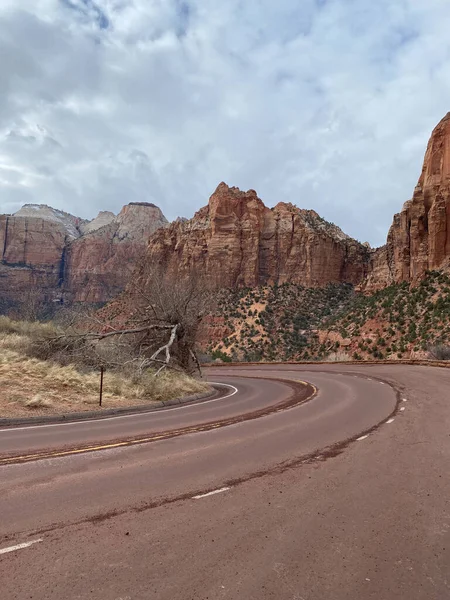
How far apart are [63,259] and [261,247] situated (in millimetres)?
84652

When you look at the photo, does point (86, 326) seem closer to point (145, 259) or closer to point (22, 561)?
point (22, 561)

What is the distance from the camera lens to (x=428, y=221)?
46094mm

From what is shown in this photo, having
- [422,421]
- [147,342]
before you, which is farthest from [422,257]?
[422,421]

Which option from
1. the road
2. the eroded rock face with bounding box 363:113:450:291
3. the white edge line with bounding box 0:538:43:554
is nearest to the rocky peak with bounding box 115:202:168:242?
the eroded rock face with bounding box 363:113:450:291

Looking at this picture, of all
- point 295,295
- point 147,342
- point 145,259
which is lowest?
point 147,342

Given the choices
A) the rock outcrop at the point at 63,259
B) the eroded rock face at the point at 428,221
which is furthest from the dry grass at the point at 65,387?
the rock outcrop at the point at 63,259

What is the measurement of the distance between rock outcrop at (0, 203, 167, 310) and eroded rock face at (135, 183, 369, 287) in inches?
1858

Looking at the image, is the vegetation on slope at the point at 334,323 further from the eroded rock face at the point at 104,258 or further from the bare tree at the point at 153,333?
the eroded rock face at the point at 104,258

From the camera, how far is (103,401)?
14.3m

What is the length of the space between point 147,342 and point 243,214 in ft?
177

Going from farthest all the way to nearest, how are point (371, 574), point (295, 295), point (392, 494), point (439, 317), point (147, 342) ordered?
point (295, 295), point (439, 317), point (147, 342), point (392, 494), point (371, 574)

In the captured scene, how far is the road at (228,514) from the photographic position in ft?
11.4

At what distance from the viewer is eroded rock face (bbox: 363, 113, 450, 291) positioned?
44562 millimetres

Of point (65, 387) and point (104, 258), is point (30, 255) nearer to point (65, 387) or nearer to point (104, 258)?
point (104, 258)
